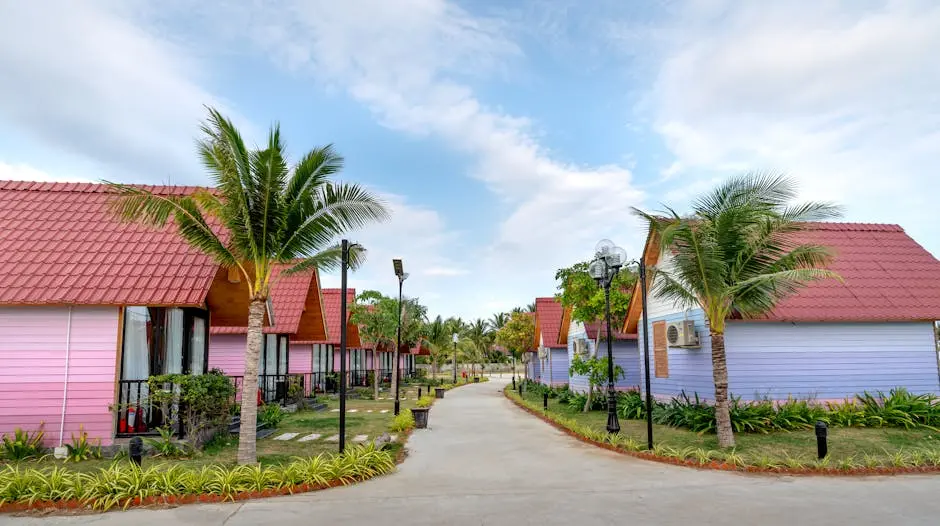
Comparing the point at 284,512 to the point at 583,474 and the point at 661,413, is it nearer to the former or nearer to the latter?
the point at 583,474

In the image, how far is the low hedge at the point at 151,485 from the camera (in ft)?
24.8

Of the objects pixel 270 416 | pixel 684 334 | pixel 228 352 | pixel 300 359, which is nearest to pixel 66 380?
pixel 270 416

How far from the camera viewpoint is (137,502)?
768 cm

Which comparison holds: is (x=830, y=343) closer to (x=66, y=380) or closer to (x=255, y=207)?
(x=255, y=207)

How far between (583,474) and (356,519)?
4.29 metres

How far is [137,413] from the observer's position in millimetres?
11766

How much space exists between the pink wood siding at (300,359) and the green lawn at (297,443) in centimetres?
474

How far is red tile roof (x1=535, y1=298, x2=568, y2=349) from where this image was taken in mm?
32250

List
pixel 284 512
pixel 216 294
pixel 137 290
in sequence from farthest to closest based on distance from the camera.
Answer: pixel 216 294 → pixel 137 290 → pixel 284 512

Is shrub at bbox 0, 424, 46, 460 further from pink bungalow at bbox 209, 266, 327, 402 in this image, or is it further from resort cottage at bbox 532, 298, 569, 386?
resort cottage at bbox 532, 298, 569, 386

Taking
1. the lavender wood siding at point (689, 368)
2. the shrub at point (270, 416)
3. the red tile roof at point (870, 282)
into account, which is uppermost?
the red tile roof at point (870, 282)

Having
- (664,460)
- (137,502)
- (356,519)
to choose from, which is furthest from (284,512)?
(664,460)

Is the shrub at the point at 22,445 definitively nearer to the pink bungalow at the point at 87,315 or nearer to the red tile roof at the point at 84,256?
the pink bungalow at the point at 87,315

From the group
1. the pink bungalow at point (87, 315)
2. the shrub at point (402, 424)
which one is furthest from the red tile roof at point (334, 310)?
the pink bungalow at point (87, 315)
